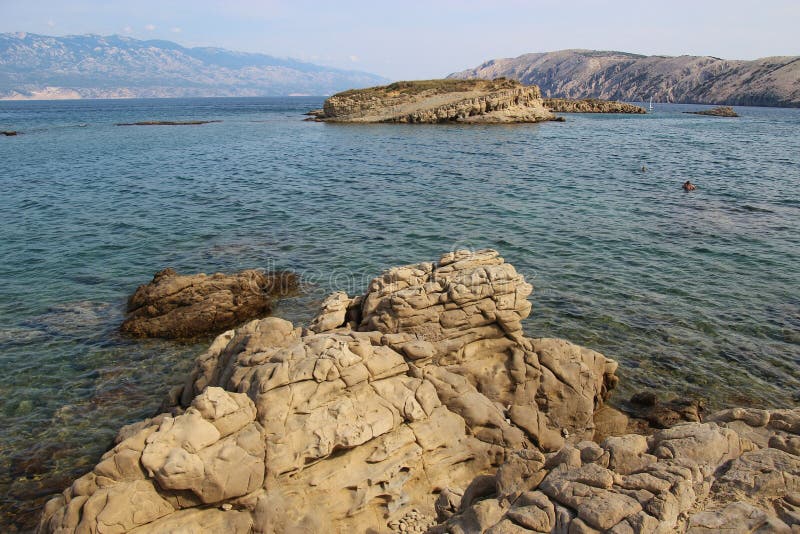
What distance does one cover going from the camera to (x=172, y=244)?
31.0 metres

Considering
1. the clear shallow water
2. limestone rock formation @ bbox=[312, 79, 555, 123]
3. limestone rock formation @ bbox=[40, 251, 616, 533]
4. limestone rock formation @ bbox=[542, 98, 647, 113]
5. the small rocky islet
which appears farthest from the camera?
limestone rock formation @ bbox=[542, 98, 647, 113]

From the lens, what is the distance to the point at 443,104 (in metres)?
107

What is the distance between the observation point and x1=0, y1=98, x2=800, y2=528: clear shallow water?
1705 centimetres

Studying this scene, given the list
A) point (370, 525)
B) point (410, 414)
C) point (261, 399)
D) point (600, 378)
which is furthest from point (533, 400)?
point (261, 399)

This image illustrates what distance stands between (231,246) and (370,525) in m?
22.5

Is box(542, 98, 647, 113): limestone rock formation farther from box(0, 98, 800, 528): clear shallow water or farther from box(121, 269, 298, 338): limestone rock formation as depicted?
box(121, 269, 298, 338): limestone rock formation

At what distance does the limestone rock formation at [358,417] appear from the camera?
10.1 meters

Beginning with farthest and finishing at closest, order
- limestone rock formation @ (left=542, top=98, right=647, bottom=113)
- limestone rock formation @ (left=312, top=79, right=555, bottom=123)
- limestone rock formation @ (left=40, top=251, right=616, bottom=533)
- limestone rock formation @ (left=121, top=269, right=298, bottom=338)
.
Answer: limestone rock formation @ (left=542, top=98, right=647, bottom=113), limestone rock formation @ (left=312, top=79, right=555, bottom=123), limestone rock formation @ (left=121, top=269, right=298, bottom=338), limestone rock formation @ (left=40, top=251, right=616, bottom=533)

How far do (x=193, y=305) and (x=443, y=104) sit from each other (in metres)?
93.9

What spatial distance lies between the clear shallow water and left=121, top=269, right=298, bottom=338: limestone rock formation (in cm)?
85

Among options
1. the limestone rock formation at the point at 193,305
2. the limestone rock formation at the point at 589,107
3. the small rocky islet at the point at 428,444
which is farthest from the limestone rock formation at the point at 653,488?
the limestone rock formation at the point at 589,107

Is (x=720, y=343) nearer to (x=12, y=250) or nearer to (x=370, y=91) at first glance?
(x=12, y=250)

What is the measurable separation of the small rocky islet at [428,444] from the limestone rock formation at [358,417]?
0.13ft

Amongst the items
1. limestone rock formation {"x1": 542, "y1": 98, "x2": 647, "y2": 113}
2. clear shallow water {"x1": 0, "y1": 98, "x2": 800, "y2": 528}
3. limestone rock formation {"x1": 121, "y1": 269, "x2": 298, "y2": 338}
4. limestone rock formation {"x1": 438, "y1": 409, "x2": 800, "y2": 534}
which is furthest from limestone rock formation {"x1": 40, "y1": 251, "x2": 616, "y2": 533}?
limestone rock formation {"x1": 542, "y1": 98, "x2": 647, "y2": 113}
